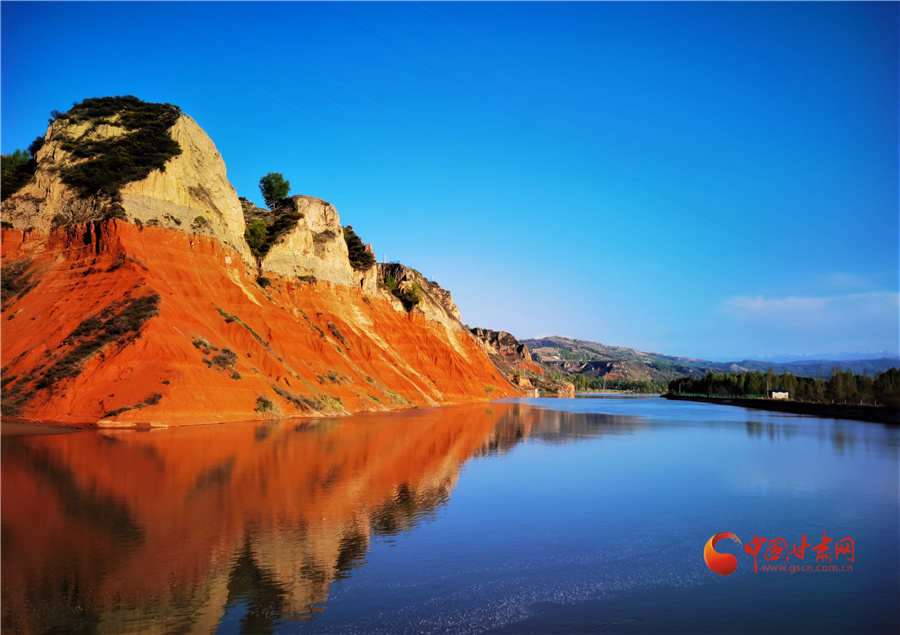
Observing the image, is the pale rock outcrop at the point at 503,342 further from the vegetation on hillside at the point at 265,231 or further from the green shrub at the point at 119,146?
the green shrub at the point at 119,146

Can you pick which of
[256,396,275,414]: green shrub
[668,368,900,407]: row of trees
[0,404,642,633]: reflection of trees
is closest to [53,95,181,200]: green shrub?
[256,396,275,414]: green shrub

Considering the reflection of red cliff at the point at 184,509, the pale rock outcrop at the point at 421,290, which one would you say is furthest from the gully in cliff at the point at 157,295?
the pale rock outcrop at the point at 421,290

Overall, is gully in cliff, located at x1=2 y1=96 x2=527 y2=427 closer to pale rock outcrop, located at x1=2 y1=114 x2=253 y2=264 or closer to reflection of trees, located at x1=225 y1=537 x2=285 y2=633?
pale rock outcrop, located at x1=2 y1=114 x2=253 y2=264

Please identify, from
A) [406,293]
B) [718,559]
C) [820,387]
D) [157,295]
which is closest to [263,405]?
[157,295]

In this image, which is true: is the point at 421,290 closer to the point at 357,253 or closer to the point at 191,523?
the point at 357,253

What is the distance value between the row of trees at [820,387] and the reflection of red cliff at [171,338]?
203 feet

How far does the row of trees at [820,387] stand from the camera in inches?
2884

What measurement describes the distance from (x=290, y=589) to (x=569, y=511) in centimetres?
927

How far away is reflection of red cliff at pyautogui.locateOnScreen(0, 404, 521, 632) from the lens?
33.6 ft

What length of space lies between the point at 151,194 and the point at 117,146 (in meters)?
7.50

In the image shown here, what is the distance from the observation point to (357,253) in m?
93.8

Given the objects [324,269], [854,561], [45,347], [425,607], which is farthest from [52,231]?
[854,561]

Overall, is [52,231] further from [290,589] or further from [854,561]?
[854,561]

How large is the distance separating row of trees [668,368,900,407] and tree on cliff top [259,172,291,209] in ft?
316
